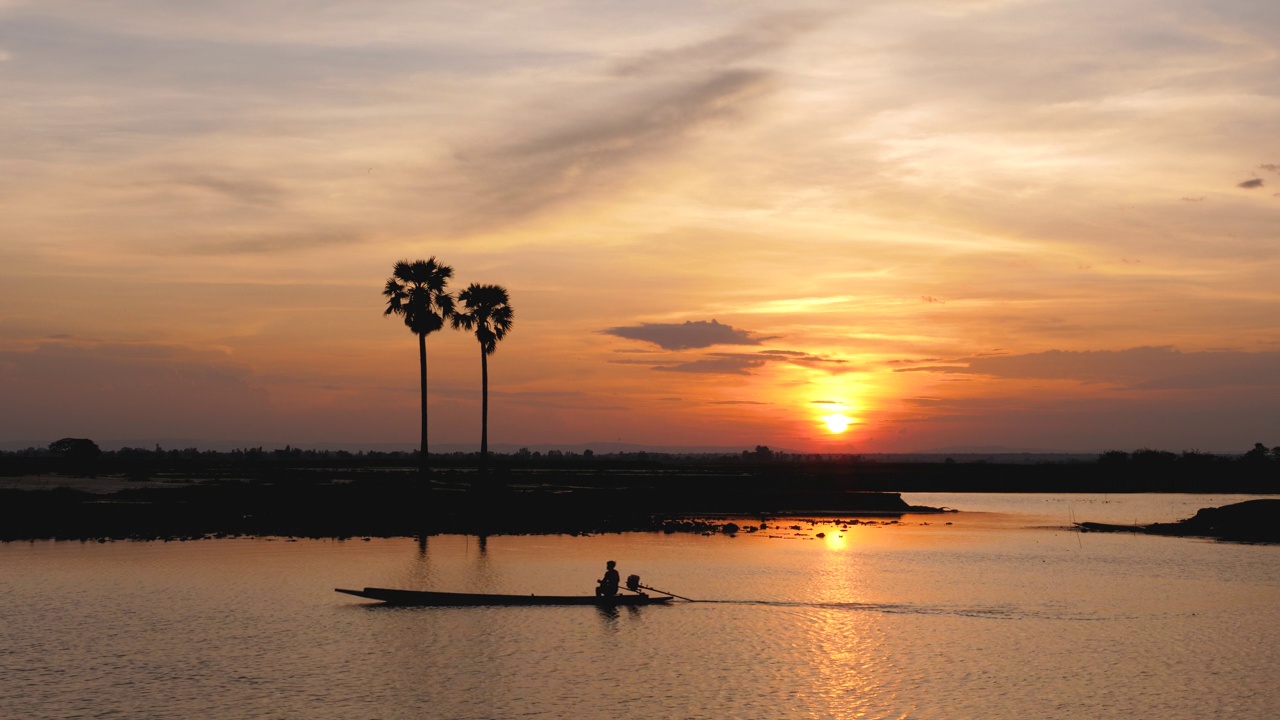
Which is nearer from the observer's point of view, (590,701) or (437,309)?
(590,701)

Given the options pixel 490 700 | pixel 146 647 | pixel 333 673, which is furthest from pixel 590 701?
pixel 146 647

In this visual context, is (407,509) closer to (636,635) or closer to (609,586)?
(609,586)

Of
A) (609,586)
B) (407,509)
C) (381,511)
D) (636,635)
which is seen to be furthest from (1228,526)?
(381,511)

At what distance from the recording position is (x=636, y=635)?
37156 mm

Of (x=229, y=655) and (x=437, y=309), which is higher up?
(x=437, y=309)

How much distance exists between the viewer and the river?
27.5 meters

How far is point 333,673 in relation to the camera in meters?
29.9

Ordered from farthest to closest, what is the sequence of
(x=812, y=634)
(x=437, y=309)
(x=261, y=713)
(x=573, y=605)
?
(x=437, y=309)
(x=573, y=605)
(x=812, y=634)
(x=261, y=713)

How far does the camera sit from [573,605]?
136 ft

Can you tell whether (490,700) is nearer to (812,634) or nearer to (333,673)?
(333,673)

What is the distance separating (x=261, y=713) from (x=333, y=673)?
4593 mm

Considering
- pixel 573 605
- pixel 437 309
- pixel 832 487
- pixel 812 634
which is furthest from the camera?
pixel 832 487

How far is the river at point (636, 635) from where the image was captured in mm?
27484

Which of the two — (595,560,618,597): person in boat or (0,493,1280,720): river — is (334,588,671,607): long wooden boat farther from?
(0,493,1280,720): river
